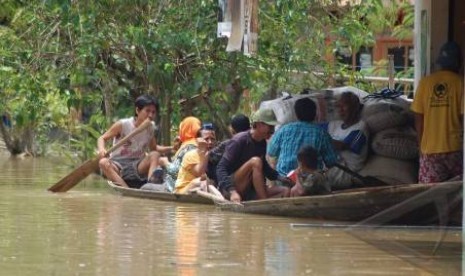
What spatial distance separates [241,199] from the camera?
1212 cm

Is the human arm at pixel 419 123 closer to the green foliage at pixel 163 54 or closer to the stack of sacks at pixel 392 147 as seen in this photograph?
the stack of sacks at pixel 392 147

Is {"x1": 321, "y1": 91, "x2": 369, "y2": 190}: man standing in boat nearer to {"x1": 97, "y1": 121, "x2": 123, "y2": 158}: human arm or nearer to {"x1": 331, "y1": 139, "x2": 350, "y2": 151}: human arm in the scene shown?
{"x1": 331, "y1": 139, "x2": 350, "y2": 151}: human arm

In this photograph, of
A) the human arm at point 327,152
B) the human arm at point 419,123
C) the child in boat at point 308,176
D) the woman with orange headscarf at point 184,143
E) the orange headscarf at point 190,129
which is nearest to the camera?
the human arm at point 419,123

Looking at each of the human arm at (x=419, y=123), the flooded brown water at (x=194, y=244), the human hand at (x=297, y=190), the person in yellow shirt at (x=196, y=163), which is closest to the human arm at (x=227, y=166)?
the flooded brown water at (x=194, y=244)

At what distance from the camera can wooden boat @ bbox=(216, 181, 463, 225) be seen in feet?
30.9

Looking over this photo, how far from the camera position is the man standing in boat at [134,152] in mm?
14648

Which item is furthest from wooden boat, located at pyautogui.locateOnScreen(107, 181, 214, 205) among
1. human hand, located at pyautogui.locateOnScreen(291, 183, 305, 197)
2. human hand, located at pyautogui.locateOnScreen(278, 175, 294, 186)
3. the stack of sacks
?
the stack of sacks

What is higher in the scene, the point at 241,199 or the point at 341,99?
the point at 341,99

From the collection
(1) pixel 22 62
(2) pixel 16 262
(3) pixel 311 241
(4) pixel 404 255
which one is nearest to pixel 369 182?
(3) pixel 311 241

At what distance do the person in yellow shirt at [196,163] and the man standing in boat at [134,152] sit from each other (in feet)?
4.44

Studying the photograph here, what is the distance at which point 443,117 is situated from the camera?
33.6 ft

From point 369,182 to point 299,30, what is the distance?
21.5ft

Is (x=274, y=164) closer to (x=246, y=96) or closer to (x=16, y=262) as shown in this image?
(x=16, y=262)

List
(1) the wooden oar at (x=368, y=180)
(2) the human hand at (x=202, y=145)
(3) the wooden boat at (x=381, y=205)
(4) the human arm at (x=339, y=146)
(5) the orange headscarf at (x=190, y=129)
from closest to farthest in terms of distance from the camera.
Answer: (3) the wooden boat at (x=381, y=205)
(1) the wooden oar at (x=368, y=180)
(4) the human arm at (x=339, y=146)
(2) the human hand at (x=202, y=145)
(5) the orange headscarf at (x=190, y=129)
